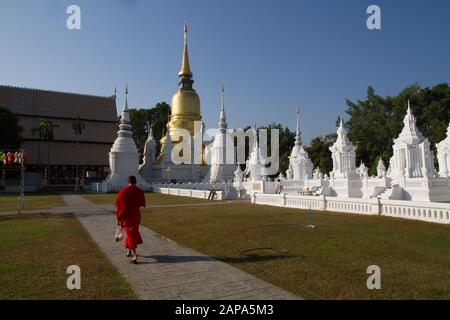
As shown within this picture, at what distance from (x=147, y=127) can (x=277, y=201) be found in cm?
5251

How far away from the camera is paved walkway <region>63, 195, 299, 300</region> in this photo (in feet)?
15.1

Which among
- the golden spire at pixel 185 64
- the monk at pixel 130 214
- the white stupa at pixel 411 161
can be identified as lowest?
the monk at pixel 130 214

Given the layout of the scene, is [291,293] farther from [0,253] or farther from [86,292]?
[0,253]

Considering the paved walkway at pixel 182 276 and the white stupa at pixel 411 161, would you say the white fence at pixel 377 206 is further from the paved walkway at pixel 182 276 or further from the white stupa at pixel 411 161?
the paved walkway at pixel 182 276

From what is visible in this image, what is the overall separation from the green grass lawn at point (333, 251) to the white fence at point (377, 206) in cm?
67

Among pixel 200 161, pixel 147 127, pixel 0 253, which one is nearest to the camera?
pixel 0 253

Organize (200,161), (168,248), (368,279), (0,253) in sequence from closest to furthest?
(368,279), (0,253), (168,248), (200,161)

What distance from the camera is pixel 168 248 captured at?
307 inches

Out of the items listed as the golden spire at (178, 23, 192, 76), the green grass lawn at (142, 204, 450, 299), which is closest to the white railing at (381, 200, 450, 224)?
the green grass lawn at (142, 204, 450, 299)

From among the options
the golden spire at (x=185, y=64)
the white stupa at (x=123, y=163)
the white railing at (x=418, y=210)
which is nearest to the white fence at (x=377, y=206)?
the white railing at (x=418, y=210)

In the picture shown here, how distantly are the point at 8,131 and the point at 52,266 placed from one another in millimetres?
40501

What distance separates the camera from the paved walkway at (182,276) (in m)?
4.61

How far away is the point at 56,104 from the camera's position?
5488 cm
